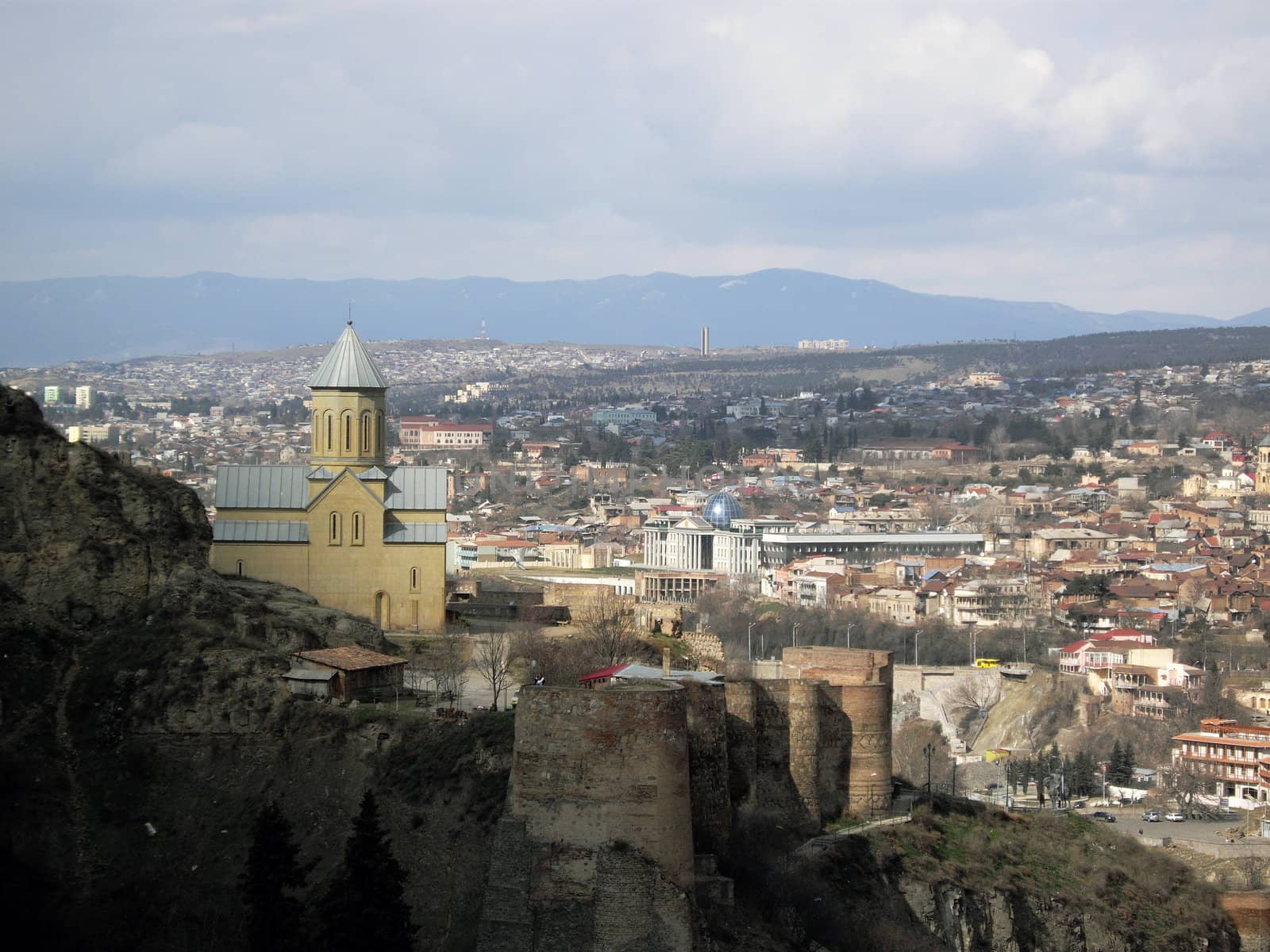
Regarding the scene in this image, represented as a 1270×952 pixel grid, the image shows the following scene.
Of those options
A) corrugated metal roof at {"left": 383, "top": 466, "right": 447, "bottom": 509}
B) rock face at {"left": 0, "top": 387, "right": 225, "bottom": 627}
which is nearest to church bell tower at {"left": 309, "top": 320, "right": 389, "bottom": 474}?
corrugated metal roof at {"left": 383, "top": 466, "right": 447, "bottom": 509}

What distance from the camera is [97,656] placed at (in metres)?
23.9

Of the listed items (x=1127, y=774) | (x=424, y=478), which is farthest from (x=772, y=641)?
(x=424, y=478)

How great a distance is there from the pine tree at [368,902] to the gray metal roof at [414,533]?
44.0 ft

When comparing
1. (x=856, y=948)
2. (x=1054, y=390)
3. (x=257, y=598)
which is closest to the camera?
(x=856, y=948)

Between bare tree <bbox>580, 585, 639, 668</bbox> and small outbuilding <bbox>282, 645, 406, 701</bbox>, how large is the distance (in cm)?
401

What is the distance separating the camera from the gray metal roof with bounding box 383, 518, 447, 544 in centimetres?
3309

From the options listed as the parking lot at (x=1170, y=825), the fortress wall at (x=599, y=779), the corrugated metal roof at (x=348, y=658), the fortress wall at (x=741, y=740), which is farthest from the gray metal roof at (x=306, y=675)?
the parking lot at (x=1170, y=825)

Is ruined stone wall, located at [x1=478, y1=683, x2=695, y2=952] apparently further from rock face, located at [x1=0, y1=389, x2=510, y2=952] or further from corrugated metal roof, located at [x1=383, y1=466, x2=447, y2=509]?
corrugated metal roof, located at [x1=383, y1=466, x2=447, y2=509]

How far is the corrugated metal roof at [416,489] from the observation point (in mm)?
33469

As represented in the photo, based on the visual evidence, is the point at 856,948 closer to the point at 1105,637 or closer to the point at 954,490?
the point at 1105,637

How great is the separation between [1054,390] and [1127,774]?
130m

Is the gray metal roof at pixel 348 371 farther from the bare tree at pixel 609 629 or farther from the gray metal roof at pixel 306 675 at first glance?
the gray metal roof at pixel 306 675

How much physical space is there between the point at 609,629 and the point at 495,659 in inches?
166

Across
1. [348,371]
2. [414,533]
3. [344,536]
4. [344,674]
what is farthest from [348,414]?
[344,674]
